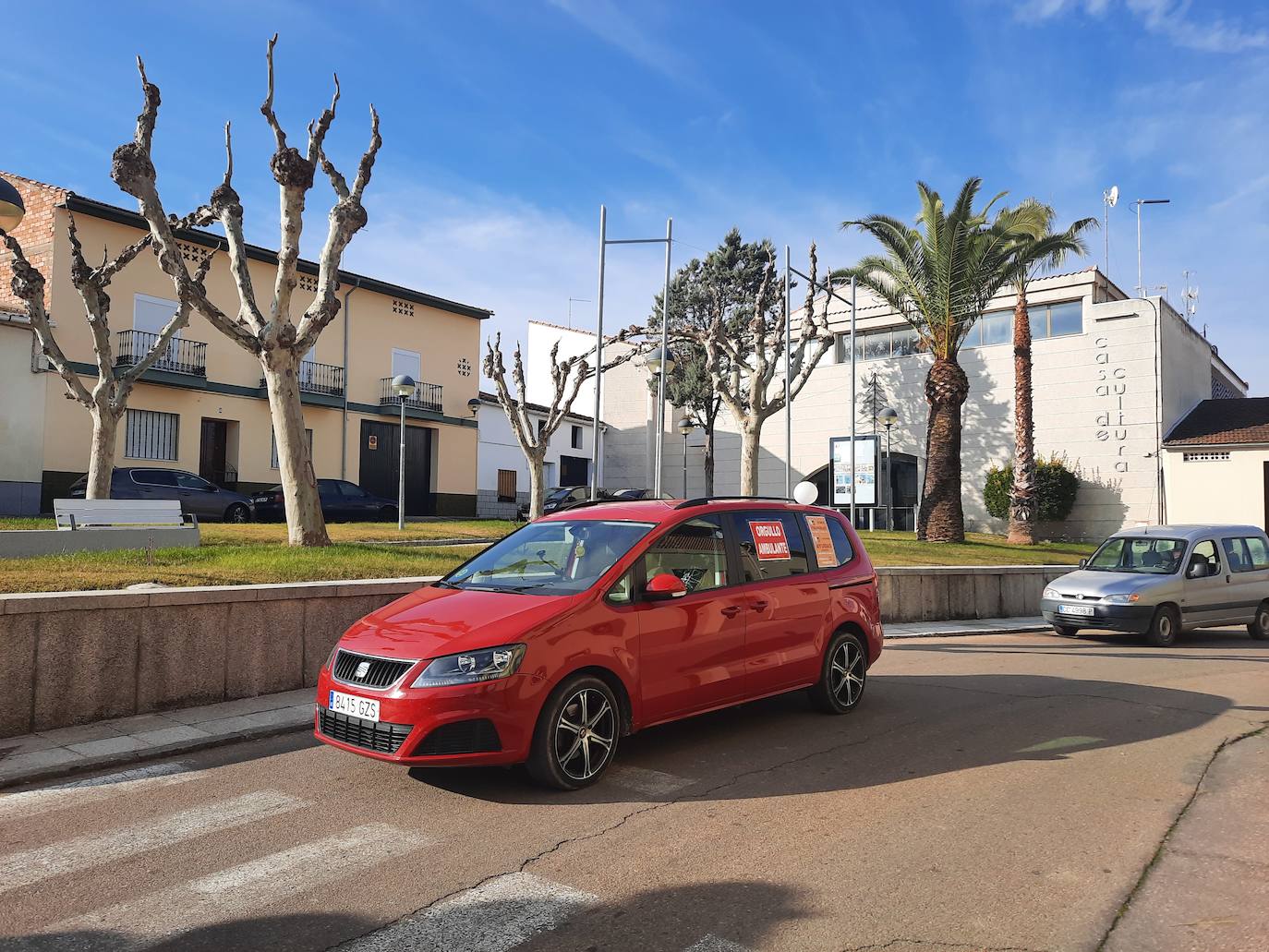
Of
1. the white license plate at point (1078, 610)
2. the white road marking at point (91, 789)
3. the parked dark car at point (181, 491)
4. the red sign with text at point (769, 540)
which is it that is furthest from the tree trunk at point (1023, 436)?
the white road marking at point (91, 789)

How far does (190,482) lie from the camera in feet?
79.1

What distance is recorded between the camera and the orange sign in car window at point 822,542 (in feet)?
24.2

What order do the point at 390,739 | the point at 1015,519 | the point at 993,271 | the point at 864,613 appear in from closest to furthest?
the point at 390,739 → the point at 864,613 → the point at 993,271 → the point at 1015,519

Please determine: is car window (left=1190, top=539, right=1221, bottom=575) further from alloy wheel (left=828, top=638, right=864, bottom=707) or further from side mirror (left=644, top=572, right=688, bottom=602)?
side mirror (left=644, top=572, right=688, bottom=602)

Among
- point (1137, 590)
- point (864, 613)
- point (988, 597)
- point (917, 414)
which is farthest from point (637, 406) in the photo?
point (864, 613)

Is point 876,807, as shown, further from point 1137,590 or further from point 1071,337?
point 1071,337

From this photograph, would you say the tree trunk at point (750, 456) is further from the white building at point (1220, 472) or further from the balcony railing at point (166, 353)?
the white building at point (1220, 472)

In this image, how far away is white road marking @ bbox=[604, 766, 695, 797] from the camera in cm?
535

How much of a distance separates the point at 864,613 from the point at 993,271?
18.9 m

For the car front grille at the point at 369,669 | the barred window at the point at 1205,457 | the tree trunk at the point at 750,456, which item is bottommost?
the car front grille at the point at 369,669

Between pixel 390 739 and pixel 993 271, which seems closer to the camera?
pixel 390 739

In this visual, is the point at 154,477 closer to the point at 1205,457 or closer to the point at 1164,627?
the point at 1164,627

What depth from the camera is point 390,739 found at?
4.95 metres

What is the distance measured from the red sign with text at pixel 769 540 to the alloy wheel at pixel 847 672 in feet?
3.28
